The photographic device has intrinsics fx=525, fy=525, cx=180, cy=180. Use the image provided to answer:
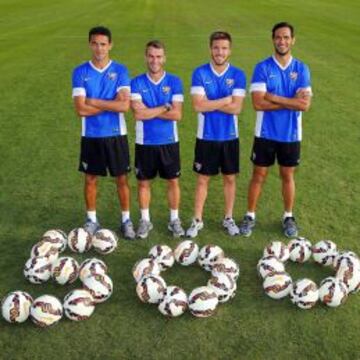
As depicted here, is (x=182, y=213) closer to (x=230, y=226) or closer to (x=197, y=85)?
(x=230, y=226)

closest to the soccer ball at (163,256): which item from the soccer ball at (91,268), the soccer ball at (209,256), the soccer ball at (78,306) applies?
the soccer ball at (209,256)

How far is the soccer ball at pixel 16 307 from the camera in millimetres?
6559

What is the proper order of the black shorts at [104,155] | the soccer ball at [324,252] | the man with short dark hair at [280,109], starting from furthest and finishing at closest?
the black shorts at [104,155]
the man with short dark hair at [280,109]
the soccer ball at [324,252]

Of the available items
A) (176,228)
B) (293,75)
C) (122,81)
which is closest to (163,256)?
(176,228)

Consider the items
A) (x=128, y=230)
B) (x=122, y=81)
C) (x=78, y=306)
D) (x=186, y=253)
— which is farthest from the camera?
(x=128, y=230)

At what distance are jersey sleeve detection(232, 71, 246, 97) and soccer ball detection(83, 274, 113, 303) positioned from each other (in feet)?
11.2

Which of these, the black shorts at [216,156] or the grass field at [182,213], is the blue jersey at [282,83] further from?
the grass field at [182,213]

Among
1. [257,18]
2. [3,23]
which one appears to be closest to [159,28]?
[257,18]

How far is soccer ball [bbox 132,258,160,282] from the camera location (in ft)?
23.9

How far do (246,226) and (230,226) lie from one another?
28 centimetres

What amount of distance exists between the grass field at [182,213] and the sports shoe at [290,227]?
220mm

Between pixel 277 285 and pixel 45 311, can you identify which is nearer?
pixel 45 311

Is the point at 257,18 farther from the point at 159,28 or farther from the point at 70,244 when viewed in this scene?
the point at 70,244

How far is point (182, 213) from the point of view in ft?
31.4
